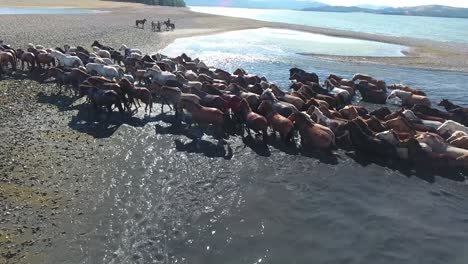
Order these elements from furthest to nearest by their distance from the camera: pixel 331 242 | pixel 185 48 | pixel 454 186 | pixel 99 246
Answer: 1. pixel 185 48
2. pixel 454 186
3. pixel 331 242
4. pixel 99 246

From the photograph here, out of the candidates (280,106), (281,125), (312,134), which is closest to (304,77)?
(280,106)

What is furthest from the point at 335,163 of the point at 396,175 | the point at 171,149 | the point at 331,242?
the point at 171,149

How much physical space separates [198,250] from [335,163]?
541 cm

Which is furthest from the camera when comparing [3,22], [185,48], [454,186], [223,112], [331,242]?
[3,22]

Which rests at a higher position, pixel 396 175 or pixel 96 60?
pixel 96 60

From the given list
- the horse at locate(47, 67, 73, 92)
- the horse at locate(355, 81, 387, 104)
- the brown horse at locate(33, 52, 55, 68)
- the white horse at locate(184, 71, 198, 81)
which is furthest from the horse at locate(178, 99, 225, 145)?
the brown horse at locate(33, 52, 55, 68)

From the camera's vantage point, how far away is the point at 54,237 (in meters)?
7.56

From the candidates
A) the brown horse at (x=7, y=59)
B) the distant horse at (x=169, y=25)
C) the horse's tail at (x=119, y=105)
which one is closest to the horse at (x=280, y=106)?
the horse's tail at (x=119, y=105)

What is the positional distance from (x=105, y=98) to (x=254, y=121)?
16.8ft

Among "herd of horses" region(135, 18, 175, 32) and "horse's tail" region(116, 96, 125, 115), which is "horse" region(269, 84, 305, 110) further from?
"herd of horses" region(135, 18, 175, 32)

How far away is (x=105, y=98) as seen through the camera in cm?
1367

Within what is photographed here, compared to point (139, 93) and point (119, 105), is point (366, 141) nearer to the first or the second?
point (139, 93)

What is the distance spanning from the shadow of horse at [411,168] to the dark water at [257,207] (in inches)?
1.8

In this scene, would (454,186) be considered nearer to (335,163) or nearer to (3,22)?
(335,163)
